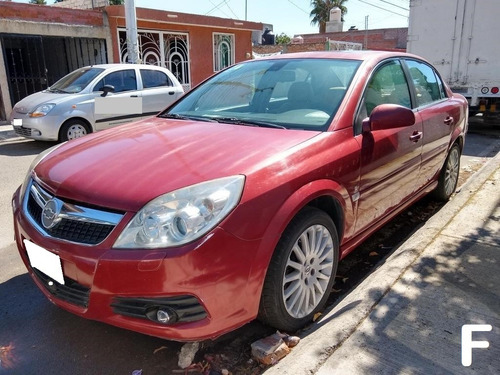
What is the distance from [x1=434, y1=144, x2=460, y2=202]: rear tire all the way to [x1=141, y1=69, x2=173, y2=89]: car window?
654 centimetres

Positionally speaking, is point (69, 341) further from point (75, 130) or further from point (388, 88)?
point (75, 130)

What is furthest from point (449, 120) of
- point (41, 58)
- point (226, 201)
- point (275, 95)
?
point (41, 58)

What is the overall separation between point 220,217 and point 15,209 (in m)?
1.43

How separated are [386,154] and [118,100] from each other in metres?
6.80

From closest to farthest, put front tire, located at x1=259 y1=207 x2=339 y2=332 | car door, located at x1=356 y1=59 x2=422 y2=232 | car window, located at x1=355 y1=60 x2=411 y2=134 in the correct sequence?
front tire, located at x1=259 y1=207 x2=339 y2=332, car door, located at x1=356 y1=59 x2=422 y2=232, car window, located at x1=355 y1=60 x2=411 y2=134

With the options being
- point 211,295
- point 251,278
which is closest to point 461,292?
point 251,278

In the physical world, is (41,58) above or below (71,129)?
above

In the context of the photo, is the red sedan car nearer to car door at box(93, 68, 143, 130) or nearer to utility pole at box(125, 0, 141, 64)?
car door at box(93, 68, 143, 130)

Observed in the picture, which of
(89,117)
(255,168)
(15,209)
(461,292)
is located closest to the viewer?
(255,168)

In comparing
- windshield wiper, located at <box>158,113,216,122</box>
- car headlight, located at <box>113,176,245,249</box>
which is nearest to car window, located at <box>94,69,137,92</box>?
windshield wiper, located at <box>158,113,216,122</box>

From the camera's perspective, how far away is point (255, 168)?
2.22 m

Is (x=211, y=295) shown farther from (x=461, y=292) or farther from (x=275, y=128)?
(x=461, y=292)

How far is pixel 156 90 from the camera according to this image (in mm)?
9367

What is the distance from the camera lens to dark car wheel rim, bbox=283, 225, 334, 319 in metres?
2.43
